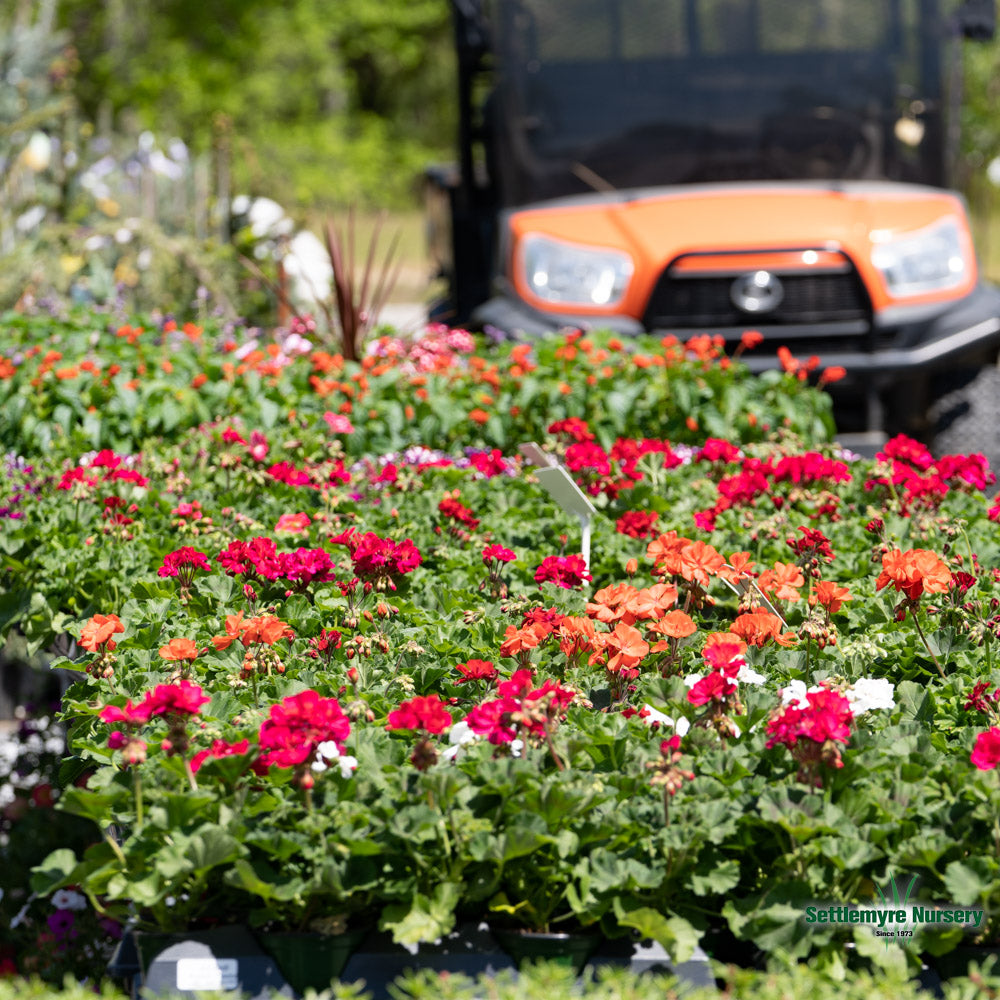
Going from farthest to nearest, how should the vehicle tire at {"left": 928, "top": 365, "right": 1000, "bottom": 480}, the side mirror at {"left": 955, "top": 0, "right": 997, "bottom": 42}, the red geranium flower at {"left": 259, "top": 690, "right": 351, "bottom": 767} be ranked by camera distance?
the side mirror at {"left": 955, "top": 0, "right": 997, "bottom": 42} < the vehicle tire at {"left": 928, "top": 365, "right": 1000, "bottom": 480} < the red geranium flower at {"left": 259, "top": 690, "right": 351, "bottom": 767}

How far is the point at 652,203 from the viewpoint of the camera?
18.9 feet

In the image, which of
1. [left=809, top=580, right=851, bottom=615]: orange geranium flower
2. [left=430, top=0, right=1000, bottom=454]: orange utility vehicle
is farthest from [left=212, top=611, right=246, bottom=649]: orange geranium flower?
[left=430, top=0, right=1000, bottom=454]: orange utility vehicle

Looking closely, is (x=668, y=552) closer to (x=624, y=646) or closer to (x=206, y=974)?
(x=624, y=646)

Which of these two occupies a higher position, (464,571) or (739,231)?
(739,231)

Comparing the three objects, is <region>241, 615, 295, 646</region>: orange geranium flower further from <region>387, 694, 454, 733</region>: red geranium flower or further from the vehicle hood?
the vehicle hood

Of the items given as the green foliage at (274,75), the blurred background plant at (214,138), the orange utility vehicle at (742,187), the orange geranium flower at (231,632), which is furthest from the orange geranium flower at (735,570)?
the green foliage at (274,75)

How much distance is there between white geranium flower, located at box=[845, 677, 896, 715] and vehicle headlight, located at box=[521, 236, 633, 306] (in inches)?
135

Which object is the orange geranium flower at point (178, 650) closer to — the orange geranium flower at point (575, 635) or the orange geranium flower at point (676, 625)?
the orange geranium flower at point (575, 635)

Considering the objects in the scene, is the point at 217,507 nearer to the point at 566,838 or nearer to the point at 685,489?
the point at 685,489

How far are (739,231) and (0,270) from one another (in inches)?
157

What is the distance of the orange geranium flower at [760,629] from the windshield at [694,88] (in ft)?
13.5

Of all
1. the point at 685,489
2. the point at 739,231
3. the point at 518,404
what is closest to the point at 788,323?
the point at 739,231

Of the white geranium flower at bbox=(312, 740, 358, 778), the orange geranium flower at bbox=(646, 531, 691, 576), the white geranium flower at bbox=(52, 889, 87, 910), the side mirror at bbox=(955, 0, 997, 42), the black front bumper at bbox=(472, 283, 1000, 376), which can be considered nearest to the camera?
the white geranium flower at bbox=(312, 740, 358, 778)

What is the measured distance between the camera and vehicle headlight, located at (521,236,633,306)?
551 cm
